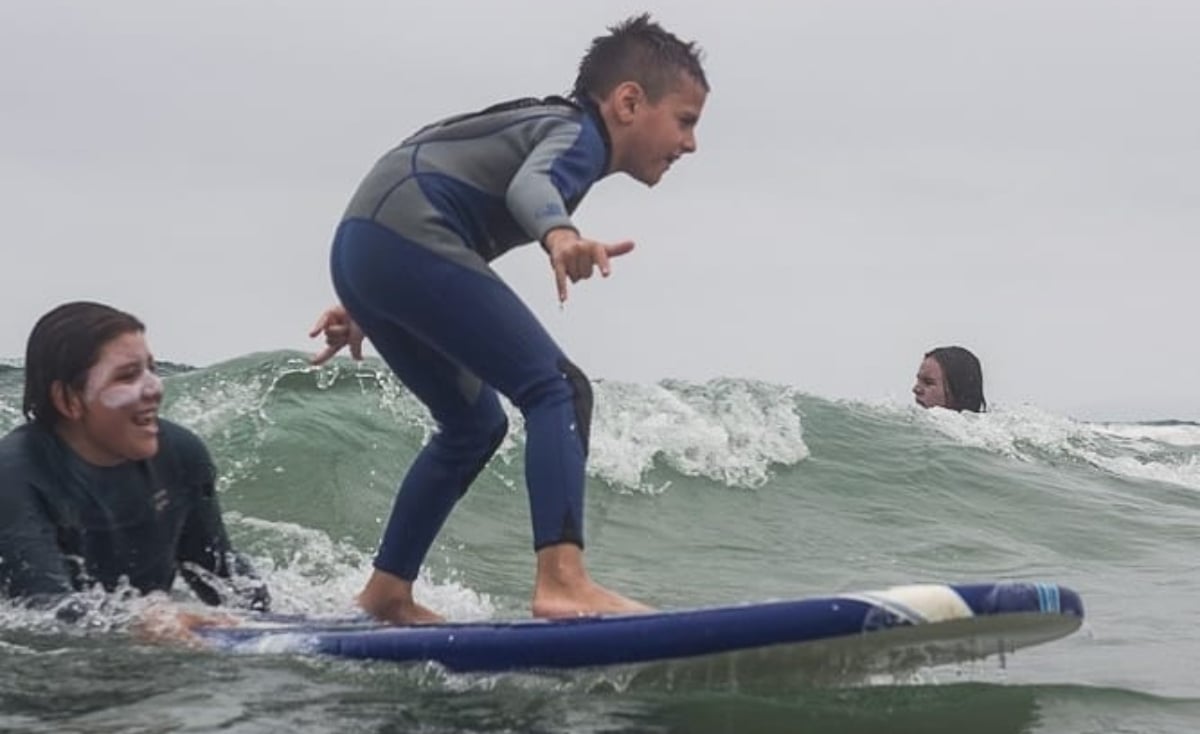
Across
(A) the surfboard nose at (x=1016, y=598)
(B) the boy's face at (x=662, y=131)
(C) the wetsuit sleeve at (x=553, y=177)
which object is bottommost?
(A) the surfboard nose at (x=1016, y=598)

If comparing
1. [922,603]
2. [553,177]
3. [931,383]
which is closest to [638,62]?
[553,177]

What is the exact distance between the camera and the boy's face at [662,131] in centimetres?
451

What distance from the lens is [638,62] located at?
454cm

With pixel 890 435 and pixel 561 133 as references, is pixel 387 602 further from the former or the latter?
pixel 890 435

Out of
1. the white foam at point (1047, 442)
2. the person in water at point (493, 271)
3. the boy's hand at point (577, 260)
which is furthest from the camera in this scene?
the white foam at point (1047, 442)

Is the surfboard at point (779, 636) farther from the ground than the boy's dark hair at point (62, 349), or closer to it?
closer to it

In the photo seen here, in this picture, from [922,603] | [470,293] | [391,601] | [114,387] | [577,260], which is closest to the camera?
[922,603]

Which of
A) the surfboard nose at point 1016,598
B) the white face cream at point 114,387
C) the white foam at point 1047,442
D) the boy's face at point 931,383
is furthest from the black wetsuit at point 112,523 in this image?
the white foam at point 1047,442

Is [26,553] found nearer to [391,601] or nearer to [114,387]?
[114,387]

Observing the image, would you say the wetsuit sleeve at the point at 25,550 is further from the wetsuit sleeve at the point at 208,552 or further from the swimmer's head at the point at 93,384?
the wetsuit sleeve at the point at 208,552

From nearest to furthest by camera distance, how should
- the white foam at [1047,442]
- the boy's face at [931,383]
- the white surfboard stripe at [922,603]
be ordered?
the white surfboard stripe at [922,603] < the boy's face at [931,383] < the white foam at [1047,442]

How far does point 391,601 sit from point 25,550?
3.34 feet

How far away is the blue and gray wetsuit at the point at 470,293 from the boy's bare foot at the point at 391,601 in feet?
0.09

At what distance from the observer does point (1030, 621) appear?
3684 millimetres
